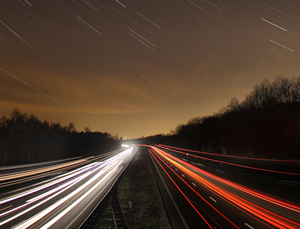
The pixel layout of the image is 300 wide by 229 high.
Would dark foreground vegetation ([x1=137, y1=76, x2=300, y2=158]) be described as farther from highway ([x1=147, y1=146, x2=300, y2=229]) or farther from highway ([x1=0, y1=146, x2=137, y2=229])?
highway ([x1=0, y1=146, x2=137, y2=229])

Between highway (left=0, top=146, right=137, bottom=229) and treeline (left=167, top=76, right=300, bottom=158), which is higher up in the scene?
treeline (left=167, top=76, right=300, bottom=158)

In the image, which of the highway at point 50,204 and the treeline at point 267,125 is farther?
the treeline at point 267,125

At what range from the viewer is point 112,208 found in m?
13.1

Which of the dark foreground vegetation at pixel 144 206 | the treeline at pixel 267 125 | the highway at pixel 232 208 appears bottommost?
the dark foreground vegetation at pixel 144 206

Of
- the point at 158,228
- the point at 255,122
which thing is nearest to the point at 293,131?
the point at 255,122

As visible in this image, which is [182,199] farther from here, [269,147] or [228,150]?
[228,150]

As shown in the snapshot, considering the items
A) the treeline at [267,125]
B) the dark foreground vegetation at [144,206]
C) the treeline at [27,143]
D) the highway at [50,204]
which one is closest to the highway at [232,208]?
the dark foreground vegetation at [144,206]

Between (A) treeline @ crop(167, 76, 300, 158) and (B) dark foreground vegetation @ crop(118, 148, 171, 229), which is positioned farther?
(A) treeline @ crop(167, 76, 300, 158)

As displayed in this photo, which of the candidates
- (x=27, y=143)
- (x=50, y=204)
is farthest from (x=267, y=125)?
(x=27, y=143)

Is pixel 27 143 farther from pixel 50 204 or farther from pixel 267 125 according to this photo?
pixel 267 125

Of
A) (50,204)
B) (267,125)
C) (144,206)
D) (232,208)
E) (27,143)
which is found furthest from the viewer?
(27,143)

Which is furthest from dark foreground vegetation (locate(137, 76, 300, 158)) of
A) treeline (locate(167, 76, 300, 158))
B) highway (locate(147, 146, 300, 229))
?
highway (locate(147, 146, 300, 229))

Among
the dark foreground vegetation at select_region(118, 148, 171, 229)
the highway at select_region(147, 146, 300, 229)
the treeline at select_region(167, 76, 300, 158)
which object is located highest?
the treeline at select_region(167, 76, 300, 158)

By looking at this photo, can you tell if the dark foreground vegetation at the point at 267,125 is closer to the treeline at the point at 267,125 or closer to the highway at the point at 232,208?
the treeline at the point at 267,125
